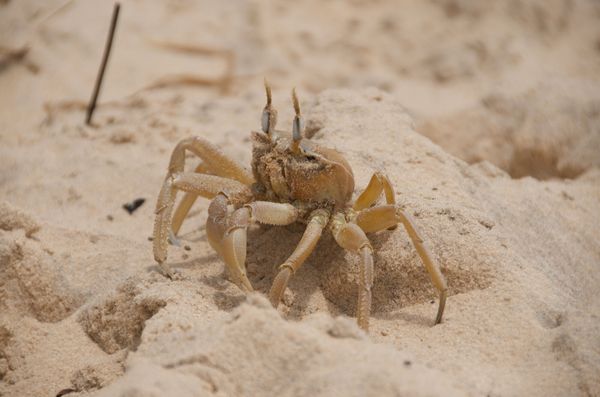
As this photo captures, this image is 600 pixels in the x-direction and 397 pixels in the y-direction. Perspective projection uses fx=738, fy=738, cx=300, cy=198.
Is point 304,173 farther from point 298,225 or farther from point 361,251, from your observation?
point 361,251

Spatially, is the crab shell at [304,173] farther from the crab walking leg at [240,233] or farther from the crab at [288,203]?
the crab walking leg at [240,233]

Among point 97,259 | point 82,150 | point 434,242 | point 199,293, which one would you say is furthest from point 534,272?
point 82,150

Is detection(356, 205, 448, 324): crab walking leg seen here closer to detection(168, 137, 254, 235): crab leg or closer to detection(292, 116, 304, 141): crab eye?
detection(292, 116, 304, 141): crab eye

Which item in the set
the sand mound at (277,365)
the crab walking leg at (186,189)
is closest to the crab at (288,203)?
the crab walking leg at (186,189)

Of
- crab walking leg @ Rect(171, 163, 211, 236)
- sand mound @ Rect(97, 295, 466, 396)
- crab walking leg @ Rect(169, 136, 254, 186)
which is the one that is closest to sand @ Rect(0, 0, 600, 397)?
sand mound @ Rect(97, 295, 466, 396)

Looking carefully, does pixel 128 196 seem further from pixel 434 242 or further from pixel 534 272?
pixel 534 272

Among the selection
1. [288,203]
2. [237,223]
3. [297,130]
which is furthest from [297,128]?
[237,223]
